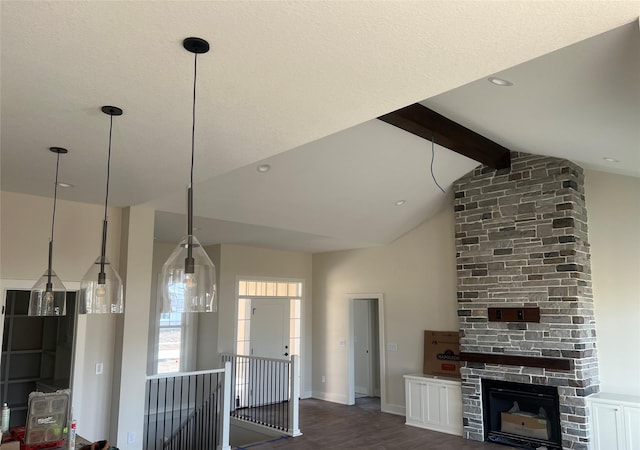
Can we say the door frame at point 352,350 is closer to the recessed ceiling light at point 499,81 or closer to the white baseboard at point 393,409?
the white baseboard at point 393,409

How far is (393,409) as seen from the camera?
830 cm

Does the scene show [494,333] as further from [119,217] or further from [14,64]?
[14,64]

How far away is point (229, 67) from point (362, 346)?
343 inches

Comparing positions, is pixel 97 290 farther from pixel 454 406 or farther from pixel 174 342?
pixel 174 342

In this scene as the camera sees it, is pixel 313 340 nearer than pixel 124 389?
No

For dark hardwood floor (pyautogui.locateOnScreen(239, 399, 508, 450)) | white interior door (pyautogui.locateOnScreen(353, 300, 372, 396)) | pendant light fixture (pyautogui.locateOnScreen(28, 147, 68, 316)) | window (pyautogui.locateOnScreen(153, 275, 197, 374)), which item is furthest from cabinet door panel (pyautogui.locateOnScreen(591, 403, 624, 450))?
window (pyautogui.locateOnScreen(153, 275, 197, 374))

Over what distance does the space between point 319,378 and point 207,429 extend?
2.52 meters

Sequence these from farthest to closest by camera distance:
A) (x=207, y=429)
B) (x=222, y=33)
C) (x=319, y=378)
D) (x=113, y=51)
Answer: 1. (x=319, y=378)
2. (x=207, y=429)
3. (x=113, y=51)
4. (x=222, y=33)

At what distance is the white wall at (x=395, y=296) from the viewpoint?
798cm

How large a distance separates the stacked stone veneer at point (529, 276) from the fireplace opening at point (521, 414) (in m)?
0.11

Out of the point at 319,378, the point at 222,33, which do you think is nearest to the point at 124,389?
the point at 222,33

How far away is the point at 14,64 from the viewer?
2205mm

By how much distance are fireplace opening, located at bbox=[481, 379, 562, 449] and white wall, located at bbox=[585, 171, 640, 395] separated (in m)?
0.77

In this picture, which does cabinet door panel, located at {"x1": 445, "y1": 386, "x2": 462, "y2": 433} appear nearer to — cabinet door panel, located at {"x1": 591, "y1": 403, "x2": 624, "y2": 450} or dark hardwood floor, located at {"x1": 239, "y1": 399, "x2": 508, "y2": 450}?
dark hardwood floor, located at {"x1": 239, "y1": 399, "x2": 508, "y2": 450}
